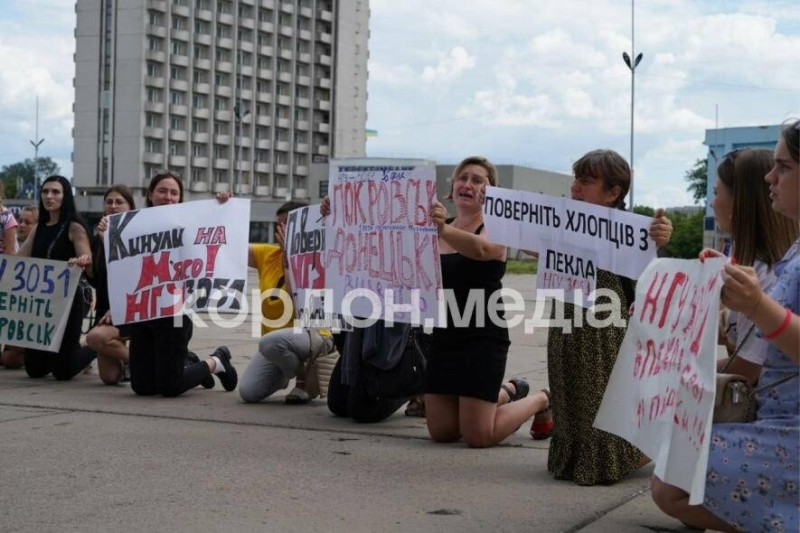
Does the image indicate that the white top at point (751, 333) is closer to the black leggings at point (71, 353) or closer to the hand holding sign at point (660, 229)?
the hand holding sign at point (660, 229)

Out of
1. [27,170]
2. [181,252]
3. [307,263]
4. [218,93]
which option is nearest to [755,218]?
[307,263]

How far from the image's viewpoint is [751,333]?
4160 mm

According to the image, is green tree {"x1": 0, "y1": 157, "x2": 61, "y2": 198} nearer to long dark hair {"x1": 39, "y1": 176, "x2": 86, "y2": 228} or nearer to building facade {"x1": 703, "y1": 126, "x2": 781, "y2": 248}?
building facade {"x1": 703, "y1": 126, "x2": 781, "y2": 248}

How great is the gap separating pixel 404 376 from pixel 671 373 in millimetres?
3249

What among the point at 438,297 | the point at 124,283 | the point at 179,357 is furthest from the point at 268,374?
the point at 438,297

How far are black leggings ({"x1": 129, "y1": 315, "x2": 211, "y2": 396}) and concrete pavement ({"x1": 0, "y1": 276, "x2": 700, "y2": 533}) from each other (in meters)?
0.49

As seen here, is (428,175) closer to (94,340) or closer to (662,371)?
(662,371)

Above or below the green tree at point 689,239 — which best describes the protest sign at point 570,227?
below

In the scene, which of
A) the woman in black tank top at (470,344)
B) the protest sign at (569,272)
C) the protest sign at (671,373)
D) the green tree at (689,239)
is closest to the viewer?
the protest sign at (671,373)

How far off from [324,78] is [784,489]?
114 meters

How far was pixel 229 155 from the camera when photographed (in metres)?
108

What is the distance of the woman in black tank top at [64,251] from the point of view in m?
9.72

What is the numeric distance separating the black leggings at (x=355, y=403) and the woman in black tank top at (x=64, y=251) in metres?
Answer: 3.01

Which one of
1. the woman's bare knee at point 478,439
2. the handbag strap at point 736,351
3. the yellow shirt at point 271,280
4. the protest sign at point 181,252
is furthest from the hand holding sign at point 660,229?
the protest sign at point 181,252
